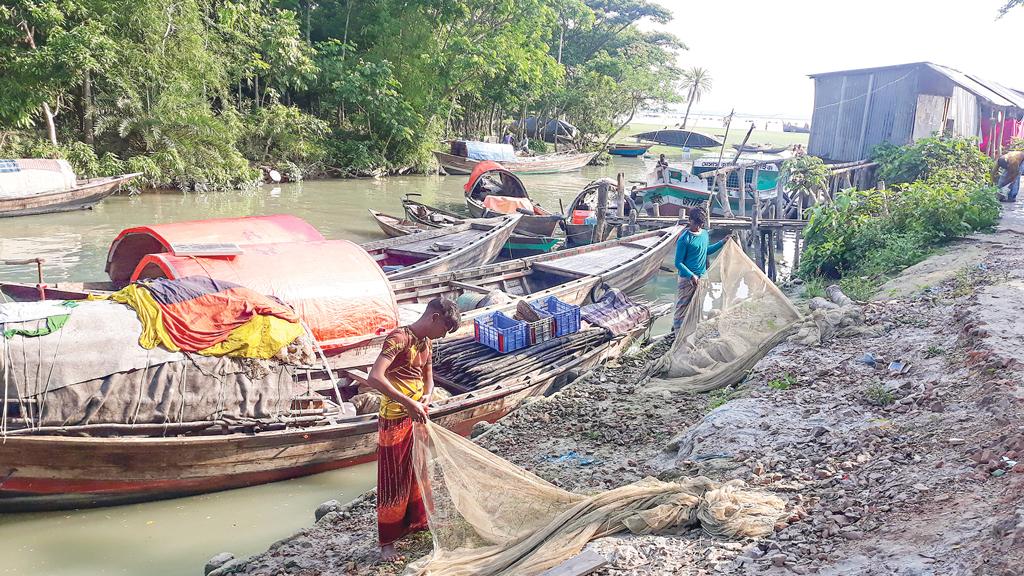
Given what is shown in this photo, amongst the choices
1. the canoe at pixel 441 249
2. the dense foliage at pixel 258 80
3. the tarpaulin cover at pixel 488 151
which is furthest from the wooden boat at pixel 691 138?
the canoe at pixel 441 249

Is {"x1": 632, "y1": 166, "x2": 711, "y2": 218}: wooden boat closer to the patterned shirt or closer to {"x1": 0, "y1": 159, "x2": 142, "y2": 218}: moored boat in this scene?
{"x1": 0, "y1": 159, "x2": 142, "y2": 218}: moored boat

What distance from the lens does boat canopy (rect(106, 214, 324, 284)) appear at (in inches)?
325

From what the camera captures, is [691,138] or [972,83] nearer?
[972,83]

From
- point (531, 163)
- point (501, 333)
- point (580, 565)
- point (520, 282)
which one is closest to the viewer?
point (580, 565)

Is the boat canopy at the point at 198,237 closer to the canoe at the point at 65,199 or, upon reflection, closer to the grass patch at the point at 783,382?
the grass patch at the point at 783,382

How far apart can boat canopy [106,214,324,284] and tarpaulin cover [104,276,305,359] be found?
1.42 m

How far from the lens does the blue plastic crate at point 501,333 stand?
830 cm

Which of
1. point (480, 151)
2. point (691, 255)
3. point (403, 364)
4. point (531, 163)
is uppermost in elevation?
point (480, 151)

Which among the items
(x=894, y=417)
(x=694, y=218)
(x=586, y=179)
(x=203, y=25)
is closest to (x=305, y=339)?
(x=694, y=218)

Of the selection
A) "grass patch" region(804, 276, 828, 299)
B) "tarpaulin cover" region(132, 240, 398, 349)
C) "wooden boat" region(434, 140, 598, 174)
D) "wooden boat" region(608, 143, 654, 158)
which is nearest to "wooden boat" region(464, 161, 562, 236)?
"grass patch" region(804, 276, 828, 299)

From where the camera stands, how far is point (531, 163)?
33.3 metres

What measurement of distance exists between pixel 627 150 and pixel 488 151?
18.6 meters

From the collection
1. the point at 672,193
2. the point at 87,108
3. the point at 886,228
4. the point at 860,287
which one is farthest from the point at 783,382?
the point at 87,108

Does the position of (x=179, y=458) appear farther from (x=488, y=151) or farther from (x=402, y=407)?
(x=488, y=151)
